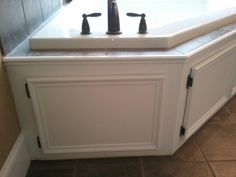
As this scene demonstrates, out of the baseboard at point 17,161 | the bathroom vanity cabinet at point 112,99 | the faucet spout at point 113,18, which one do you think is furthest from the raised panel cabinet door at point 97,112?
the faucet spout at point 113,18

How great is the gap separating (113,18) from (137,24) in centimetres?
32

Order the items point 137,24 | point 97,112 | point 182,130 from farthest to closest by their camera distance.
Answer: point 137,24
point 182,130
point 97,112

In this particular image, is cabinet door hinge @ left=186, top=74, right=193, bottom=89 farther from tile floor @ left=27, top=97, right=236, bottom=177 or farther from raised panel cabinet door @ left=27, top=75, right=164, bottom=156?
tile floor @ left=27, top=97, right=236, bottom=177

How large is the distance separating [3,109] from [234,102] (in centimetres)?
173

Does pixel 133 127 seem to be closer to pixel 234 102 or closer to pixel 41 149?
pixel 41 149

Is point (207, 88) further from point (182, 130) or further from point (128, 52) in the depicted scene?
point (128, 52)

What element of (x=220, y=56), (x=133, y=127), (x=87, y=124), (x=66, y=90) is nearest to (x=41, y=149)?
(x=87, y=124)

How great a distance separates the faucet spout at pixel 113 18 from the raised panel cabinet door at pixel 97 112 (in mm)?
285

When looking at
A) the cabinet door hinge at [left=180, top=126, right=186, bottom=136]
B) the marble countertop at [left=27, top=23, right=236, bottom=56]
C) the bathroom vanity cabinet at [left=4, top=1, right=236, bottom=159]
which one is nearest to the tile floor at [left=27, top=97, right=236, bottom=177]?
Answer: the bathroom vanity cabinet at [left=4, top=1, right=236, bottom=159]

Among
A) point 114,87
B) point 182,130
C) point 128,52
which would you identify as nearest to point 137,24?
point 128,52

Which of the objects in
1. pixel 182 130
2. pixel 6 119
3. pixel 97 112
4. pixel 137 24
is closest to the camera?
pixel 6 119

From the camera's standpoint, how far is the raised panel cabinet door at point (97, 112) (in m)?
1.16

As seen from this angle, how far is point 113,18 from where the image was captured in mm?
1262

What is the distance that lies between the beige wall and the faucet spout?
1.85 feet
